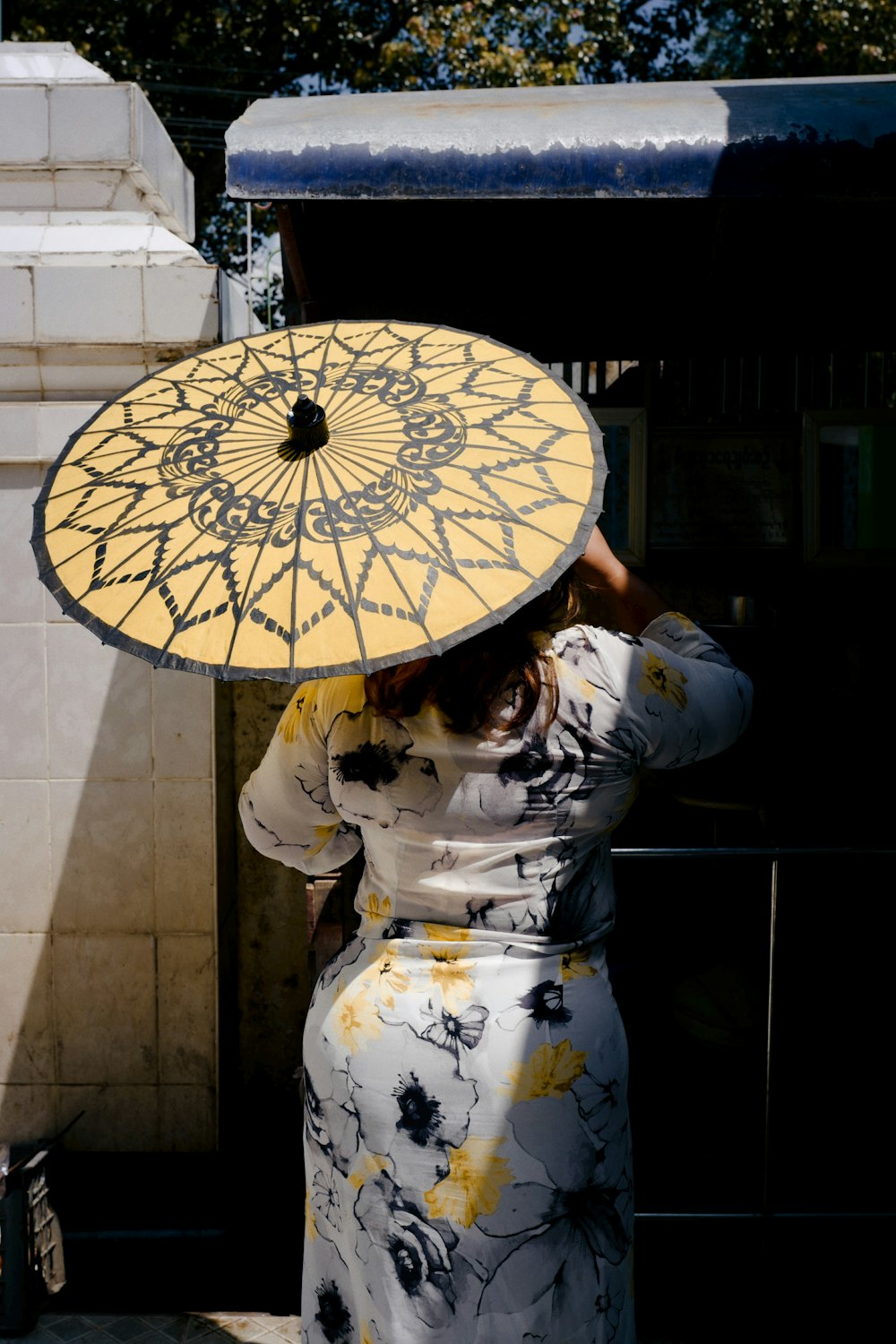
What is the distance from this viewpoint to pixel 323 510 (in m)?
1.44

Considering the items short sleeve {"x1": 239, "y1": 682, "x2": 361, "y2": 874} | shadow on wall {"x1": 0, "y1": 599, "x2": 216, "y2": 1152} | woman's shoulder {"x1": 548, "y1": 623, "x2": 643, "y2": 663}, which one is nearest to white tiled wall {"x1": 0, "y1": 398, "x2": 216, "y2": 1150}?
shadow on wall {"x1": 0, "y1": 599, "x2": 216, "y2": 1152}

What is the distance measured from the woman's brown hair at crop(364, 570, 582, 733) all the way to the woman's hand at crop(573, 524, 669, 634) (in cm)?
20

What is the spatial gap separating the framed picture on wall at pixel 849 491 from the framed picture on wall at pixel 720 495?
92mm

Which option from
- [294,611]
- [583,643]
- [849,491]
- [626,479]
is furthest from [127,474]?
[849,491]

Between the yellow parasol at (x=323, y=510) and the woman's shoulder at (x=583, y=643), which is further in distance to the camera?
the woman's shoulder at (x=583, y=643)

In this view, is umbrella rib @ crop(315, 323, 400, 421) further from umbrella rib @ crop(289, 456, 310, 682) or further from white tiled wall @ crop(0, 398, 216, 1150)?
white tiled wall @ crop(0, 398, 216, 1150)

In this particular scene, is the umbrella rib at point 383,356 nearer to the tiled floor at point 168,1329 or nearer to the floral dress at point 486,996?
the floral dress at point 486,996

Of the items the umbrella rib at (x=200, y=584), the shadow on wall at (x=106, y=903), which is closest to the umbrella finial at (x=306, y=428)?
the umbrella rib at (x=200, y=584)

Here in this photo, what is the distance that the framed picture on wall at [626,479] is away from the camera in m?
3.75

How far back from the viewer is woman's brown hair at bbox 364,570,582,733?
1618 mm

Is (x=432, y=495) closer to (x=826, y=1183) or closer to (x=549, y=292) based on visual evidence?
(x=549, y=292)

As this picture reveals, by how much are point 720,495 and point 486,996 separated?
2536 millimetres

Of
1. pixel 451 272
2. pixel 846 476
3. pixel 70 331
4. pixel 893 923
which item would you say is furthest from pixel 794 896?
pixel 70 331

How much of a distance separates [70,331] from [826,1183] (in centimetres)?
333
